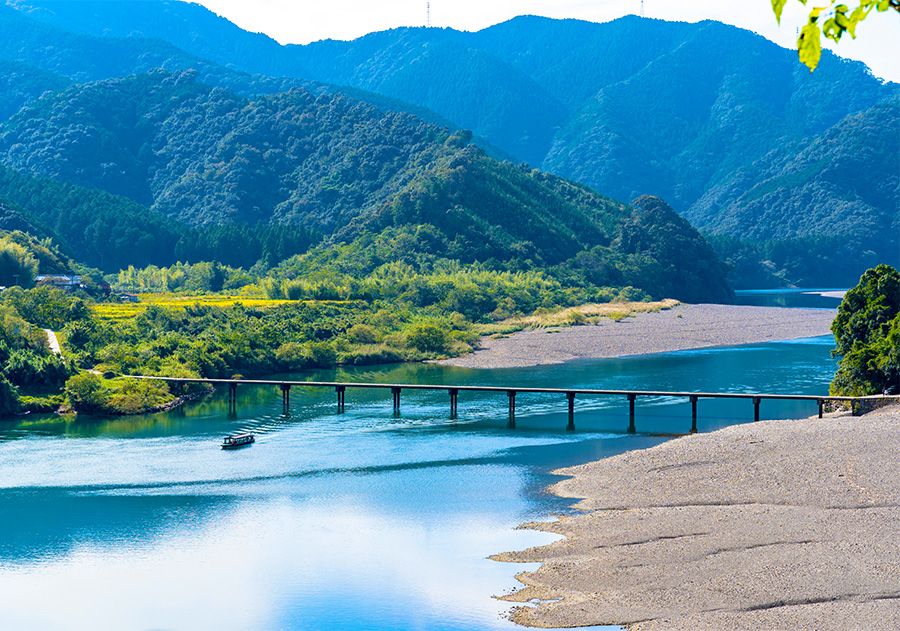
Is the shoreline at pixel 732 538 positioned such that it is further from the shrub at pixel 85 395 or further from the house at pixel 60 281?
the house at pixel 60 281

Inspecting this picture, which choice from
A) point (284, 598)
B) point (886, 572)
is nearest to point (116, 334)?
point (284, 598)

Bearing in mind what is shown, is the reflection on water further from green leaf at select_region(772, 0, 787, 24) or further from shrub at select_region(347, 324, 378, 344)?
shrub at select_region(347, 324, 378, 344)

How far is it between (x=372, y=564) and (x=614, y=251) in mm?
159060

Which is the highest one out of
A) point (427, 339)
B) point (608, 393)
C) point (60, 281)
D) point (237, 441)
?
point (60, 281)

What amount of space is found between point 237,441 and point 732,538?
106ft

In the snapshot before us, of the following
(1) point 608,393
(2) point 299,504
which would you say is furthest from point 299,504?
(1) point 608,393

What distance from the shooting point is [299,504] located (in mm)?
50500

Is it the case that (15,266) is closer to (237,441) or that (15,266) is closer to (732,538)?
(237,441)

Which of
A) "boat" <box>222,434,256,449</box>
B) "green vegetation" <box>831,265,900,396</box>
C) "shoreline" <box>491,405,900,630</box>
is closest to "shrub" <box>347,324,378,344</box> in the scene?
"boat" <box>222,434,256,449</box>

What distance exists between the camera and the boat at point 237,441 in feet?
210

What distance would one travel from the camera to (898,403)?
207 feet

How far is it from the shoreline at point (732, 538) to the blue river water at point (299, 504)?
205 cm

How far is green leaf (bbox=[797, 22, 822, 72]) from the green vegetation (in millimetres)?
59941

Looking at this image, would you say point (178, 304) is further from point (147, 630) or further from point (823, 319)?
point (147, 630)
